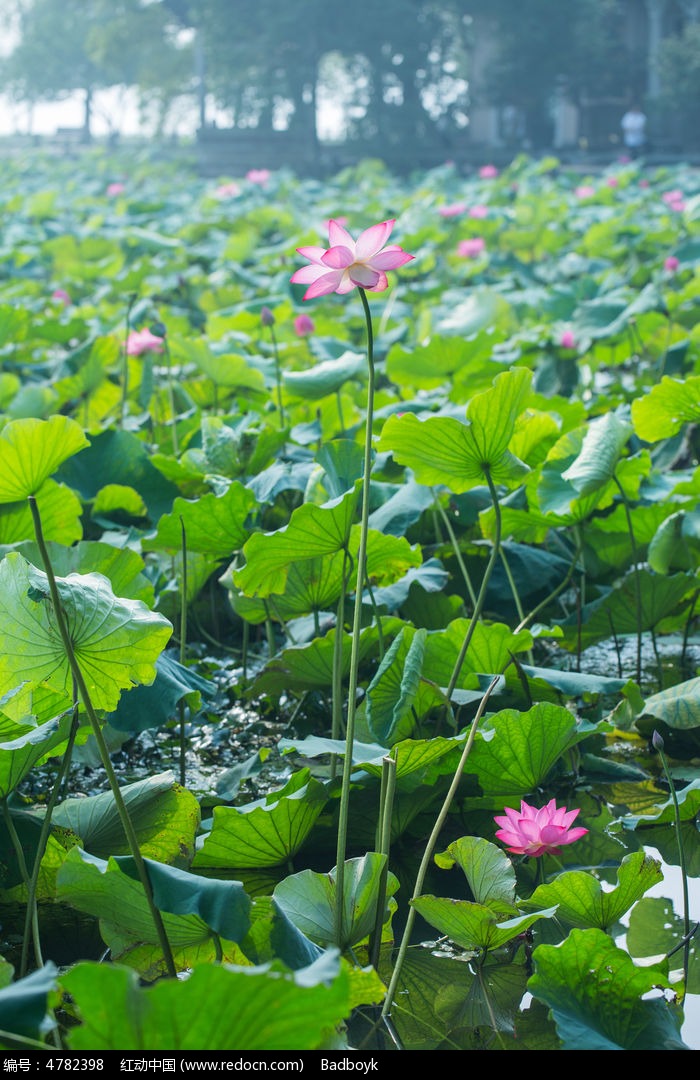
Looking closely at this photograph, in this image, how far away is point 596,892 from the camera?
0.91 m

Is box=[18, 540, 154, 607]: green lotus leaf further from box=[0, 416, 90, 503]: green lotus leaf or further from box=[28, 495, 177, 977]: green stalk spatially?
box=[28, 495, 177, 977]: green stalk

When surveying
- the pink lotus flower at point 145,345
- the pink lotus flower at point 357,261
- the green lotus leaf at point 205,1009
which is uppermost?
the pink lotus flower at point 357,261

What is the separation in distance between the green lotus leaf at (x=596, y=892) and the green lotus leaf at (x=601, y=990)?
9 centimetres

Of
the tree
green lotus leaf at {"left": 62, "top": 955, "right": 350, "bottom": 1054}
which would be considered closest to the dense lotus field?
green lotus leaf at {"left": 62, "top": 955, "right": 350, "bottom": 1054}

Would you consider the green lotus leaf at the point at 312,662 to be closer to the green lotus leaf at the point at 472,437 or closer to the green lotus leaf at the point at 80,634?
the green lotus leaf at the point at 472,437

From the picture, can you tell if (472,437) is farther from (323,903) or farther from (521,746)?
(323,903)

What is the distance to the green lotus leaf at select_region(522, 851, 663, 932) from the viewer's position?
2.95 ft

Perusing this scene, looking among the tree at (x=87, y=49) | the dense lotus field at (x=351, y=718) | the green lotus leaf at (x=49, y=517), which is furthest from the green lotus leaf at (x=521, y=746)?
the tree at (x=87, y=49)

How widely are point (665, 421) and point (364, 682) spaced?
1.71 ft

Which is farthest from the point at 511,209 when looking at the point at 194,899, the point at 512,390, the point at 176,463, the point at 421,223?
the point at 194,899

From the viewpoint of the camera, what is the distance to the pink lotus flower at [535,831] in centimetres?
94

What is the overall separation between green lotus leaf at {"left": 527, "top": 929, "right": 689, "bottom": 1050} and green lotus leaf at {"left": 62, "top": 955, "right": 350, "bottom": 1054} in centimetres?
25

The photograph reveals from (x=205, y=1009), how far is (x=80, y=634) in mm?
394

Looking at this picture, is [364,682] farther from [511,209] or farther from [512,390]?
[511,209]
